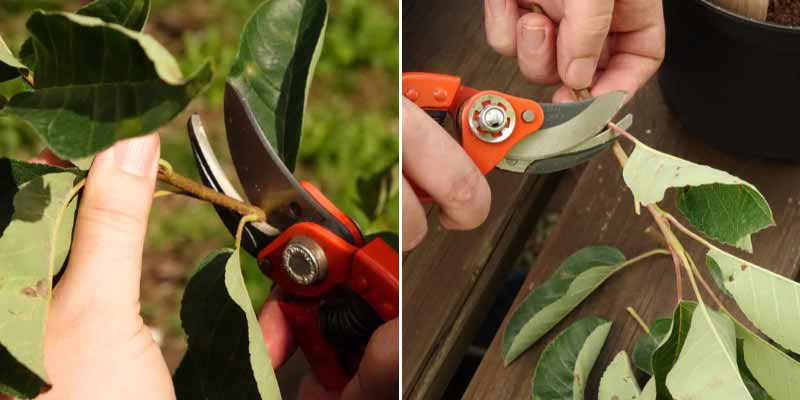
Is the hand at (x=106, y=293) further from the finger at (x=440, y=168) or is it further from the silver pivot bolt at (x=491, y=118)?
the silver pivot bolt at (x=491, y=118)

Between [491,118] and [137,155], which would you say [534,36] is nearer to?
[491,118]

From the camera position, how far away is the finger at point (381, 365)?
0.91 metres

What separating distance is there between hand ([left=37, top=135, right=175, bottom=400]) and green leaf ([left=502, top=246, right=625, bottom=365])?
1.41 feet

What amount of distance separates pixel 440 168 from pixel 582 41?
0.91 ft

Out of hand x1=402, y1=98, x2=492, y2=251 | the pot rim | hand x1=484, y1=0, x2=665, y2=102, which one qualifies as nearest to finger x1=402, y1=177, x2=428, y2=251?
hand x1=402, y1=98, x2=492, y2=251

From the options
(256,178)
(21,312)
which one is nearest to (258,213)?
(256,178)

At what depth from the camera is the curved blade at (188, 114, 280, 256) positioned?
2.85 ft

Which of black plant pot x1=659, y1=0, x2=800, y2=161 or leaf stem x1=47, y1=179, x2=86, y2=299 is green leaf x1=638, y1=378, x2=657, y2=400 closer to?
black plant pot x1=659, y1=0, x2=800, y2=161

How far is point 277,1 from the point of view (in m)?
0.80

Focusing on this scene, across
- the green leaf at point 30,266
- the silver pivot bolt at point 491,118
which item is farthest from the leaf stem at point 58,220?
the silver pivot bolt at point 491,118

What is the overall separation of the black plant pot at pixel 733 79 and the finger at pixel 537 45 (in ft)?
0.47

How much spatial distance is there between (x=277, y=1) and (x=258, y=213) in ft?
0.72

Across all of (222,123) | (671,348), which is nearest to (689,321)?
(671,348)

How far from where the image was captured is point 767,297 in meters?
0.86
